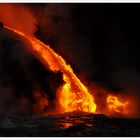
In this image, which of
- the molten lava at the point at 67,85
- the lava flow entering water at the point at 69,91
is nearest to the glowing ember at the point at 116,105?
the lava flow entering water at the point at 69,91

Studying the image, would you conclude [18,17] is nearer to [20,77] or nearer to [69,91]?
[20,77]

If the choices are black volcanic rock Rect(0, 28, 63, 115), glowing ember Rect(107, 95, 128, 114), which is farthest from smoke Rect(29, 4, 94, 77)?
glowing ember Rect(107, 95, 128, 114)

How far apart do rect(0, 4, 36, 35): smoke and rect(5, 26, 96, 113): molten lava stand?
0.06 meters

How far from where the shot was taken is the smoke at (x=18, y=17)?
15.4 feet

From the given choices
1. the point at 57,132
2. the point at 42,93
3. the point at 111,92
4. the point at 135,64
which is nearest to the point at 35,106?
the point at 42,93

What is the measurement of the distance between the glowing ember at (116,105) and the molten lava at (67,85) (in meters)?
0.16

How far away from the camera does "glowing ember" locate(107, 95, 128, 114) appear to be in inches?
185

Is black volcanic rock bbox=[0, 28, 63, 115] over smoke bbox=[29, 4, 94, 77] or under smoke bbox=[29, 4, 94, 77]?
under

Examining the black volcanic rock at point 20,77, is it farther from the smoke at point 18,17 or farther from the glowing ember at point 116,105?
the glowing ember at point 116,105

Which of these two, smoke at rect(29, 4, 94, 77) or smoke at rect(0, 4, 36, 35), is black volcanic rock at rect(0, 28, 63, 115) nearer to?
smoke at rect(0, 4, 36, 35)

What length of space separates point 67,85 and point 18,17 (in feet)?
2.76

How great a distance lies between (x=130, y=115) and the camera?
15.3 feet

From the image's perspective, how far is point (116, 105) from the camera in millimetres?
4707

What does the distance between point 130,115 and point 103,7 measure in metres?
1.10
